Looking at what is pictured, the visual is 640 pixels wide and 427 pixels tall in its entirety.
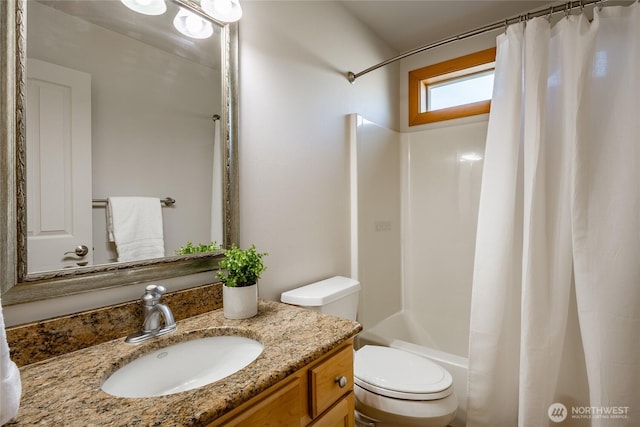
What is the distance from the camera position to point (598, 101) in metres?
1.40

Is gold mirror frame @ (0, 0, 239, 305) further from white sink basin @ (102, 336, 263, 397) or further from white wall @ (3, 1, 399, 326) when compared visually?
white sink basin @ (102, 336, 263, 397)

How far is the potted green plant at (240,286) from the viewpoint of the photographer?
3.52ft

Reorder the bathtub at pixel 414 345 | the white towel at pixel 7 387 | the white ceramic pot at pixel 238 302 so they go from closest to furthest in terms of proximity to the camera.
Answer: the white towel at pixel 7 387 < the white ceramic pot at pixel 238 302 < the bathtub at pixel 414 345

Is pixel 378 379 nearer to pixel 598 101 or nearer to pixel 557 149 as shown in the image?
pixel 557 149

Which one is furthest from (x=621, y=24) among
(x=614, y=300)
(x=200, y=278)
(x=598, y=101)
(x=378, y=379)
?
(x=200, y=278)

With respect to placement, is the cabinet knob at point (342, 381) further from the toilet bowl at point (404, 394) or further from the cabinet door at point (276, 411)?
the toilet bowl at point (404, 394)

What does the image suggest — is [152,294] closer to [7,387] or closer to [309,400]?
[7,387]

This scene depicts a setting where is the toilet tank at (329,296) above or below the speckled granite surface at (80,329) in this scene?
below

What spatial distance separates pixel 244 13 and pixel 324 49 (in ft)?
1.87

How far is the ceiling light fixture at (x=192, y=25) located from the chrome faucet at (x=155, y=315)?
0.95 m

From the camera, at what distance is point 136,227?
3.36 ft

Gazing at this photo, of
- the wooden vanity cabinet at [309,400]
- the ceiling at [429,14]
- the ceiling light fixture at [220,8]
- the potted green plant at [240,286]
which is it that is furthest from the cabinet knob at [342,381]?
the ceiling at [429,14]

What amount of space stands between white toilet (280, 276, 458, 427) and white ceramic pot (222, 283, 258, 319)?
37 cm

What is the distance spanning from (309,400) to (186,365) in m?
0.40
